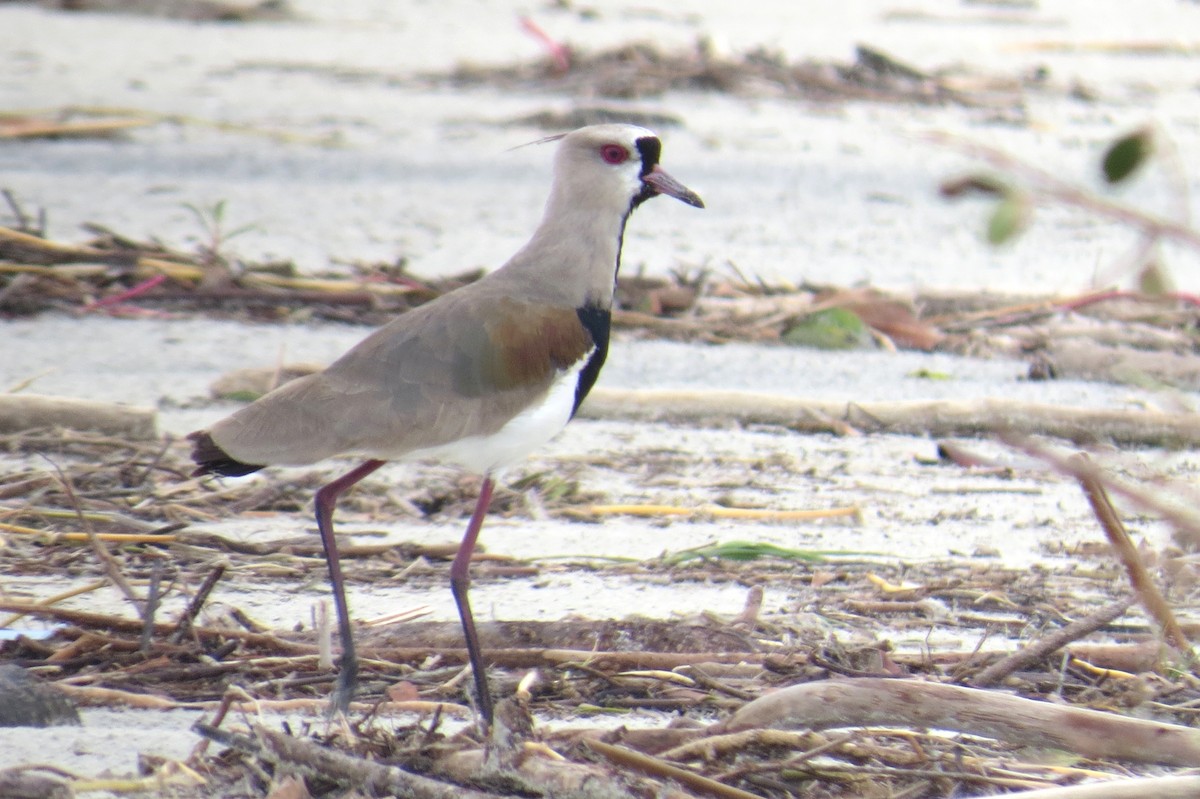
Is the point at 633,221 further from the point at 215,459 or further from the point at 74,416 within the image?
the point at 215,459

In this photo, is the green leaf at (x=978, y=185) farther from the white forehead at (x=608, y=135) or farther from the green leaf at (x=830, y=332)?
the green leaf at (x=830, y=332)

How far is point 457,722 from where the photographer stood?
2518 mm

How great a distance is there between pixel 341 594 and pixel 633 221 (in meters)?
4.27

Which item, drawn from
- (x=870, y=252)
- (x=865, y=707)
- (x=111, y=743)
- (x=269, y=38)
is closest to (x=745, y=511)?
(x=865, y=707)

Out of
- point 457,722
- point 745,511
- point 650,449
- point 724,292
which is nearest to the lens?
point 457,722

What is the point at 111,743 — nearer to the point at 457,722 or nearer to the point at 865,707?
the point at 457,722

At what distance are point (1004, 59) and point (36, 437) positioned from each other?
Result: 9.06 metres

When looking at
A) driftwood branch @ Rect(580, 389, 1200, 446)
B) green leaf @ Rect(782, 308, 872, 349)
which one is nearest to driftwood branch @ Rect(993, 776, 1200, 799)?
driftwood branch @ Rect(580, 389, 1200, 446)

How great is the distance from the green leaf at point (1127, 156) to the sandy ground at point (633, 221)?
0.45ft

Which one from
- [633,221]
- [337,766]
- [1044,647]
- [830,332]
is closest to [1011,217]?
[337,766]

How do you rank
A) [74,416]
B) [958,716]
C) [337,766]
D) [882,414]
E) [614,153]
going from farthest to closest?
1. [882,414]
2. [74,416]
3. [614,153]
4. [958,716]
5. [337,766]

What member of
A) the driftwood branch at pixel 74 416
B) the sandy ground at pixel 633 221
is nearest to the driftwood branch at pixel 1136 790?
the sandy ground at pixel 633 221

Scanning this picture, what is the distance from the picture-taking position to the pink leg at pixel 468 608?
98.0 inches

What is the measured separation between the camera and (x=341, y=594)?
265cm
